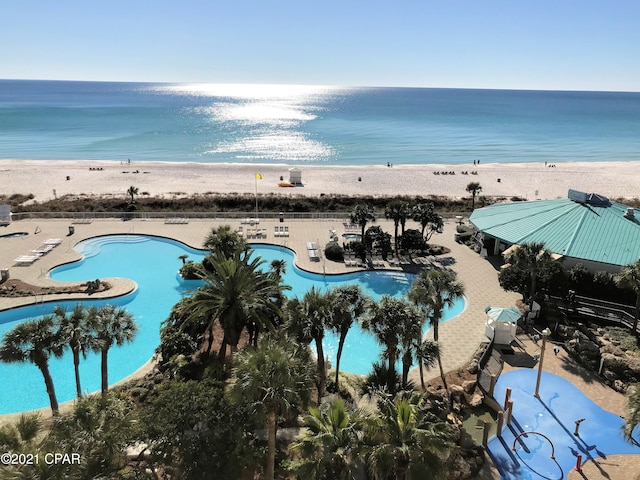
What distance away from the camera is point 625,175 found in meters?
68.4

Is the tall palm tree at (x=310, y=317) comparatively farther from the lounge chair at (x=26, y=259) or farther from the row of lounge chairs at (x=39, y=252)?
the row of lounge chairs at (x=39, y=252)

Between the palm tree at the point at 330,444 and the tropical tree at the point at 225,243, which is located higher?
the tropical tree at the point at 225,243

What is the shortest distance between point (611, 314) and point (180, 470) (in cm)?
2151

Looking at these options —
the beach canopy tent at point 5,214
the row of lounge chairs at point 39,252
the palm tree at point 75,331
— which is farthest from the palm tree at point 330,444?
the beach canopy tent at point 5,214

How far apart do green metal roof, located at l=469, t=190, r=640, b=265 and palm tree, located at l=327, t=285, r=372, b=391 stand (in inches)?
648

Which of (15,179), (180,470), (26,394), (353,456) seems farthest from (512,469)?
(15,179)

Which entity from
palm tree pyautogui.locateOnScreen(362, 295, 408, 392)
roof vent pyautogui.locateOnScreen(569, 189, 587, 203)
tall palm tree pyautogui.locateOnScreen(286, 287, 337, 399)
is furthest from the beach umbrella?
roof vent pyautogui.locateOnScreen(569, 189, 587, 203)

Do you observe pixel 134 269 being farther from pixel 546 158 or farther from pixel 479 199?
pixel 546 158

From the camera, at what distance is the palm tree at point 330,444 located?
922 centimetres

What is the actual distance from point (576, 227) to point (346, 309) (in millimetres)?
20223

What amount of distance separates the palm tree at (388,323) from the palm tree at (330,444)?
14.1 feet

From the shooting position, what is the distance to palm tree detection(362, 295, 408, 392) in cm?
1390

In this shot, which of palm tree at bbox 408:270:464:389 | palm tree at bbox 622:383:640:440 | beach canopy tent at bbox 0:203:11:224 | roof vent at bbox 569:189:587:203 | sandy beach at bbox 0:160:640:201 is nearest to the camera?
palm tree at bbox 622:383:640:440

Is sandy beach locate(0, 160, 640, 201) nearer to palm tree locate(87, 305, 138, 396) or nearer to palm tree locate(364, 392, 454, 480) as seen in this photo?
palm tree locate(87, 305, 138, 396)
